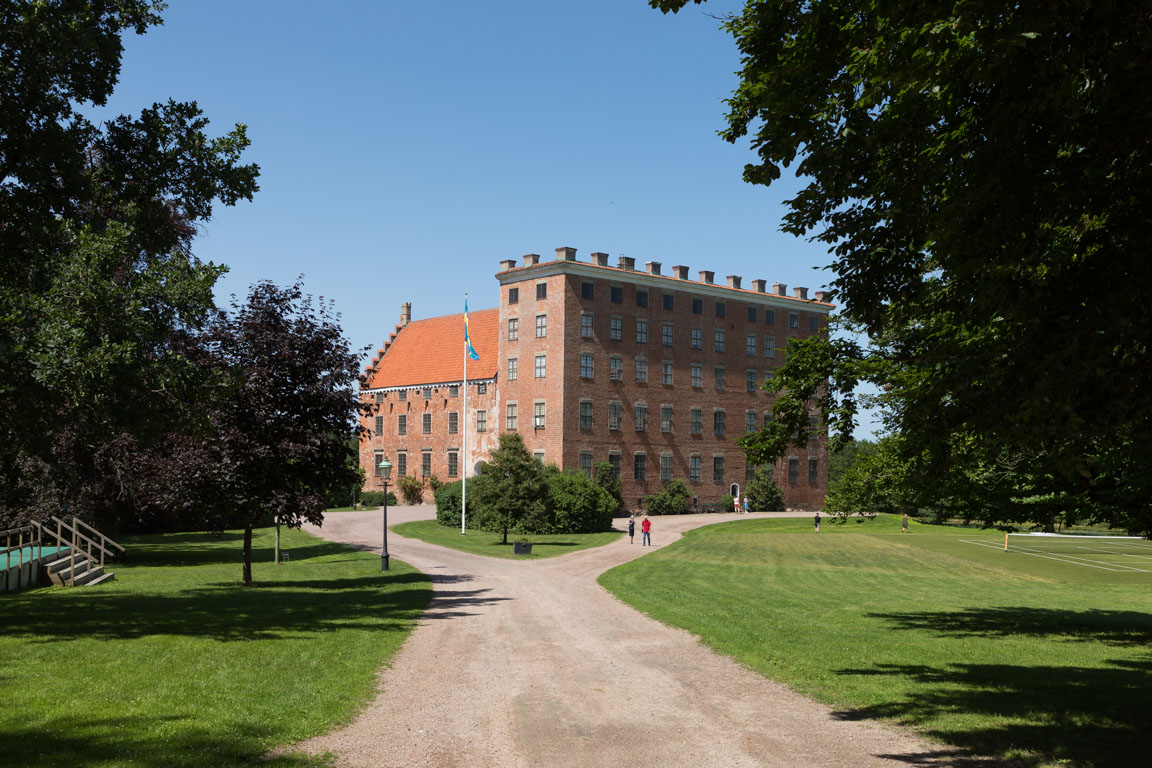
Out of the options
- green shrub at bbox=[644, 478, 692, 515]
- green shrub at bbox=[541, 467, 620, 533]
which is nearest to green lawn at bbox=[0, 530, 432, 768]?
green shrub at bbox=[541, 467, 620, 533]

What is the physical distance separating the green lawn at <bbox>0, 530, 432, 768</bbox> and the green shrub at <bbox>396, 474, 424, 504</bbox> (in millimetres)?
46356

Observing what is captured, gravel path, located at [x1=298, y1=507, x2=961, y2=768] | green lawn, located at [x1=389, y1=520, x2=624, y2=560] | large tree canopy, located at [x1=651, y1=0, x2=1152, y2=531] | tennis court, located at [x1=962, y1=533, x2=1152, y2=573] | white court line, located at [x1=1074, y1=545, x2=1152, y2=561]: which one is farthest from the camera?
white court line, located at [x1=1074, y1=545, x2=1152, y2=561]

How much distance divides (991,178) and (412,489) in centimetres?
6872

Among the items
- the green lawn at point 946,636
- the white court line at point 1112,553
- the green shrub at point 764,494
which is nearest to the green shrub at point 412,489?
the green shrub at point 764,494

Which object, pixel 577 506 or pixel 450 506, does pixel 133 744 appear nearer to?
pixel 577 506

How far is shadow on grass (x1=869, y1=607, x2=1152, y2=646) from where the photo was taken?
1923cm

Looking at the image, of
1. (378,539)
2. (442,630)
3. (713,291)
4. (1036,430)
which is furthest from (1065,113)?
(713,291)

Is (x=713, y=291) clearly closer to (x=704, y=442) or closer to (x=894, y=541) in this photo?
(x=704, y=442)

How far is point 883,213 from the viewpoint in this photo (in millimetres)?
A: 12039

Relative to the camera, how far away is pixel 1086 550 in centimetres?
4884

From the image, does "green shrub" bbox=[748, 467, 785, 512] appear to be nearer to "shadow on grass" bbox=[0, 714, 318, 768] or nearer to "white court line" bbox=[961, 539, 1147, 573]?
"white court line" bbox=[961, 539, 1147, 573]

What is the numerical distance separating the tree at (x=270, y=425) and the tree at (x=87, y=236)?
14.3 ft

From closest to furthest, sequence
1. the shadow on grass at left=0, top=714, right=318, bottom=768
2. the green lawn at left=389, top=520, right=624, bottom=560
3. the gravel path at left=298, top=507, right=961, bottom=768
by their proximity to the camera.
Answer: the shadow on grass at left=0, top=714, right=318, bottom=768 < the gravel path at left=298, top=507, right=961, bottom=768 < the green lawn at left=389, top=520, right=624, bottom=560

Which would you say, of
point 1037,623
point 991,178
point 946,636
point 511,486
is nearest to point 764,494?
point 511,486
